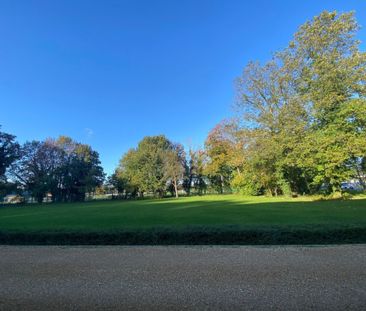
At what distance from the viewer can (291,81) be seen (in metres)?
23.1

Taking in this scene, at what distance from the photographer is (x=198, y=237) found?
7484mm

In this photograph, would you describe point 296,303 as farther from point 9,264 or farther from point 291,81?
point 291,81

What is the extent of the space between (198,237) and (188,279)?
302cm

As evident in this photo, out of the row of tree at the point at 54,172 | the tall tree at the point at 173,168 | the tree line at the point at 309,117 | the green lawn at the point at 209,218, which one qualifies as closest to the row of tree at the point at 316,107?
the tree line at the point at 309,117

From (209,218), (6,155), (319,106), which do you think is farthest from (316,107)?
(6,155)

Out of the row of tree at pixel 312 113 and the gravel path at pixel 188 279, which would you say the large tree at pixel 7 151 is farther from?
the gravel path at pixel 188 279

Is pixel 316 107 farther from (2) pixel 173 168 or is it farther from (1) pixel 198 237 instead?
(2) pixel 173 168

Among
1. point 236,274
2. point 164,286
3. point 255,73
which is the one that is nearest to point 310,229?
point 236,274

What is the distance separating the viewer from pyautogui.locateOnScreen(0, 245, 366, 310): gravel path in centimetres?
360

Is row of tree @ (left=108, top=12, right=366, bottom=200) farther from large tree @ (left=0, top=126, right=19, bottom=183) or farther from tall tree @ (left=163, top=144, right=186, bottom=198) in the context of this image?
large tree @ (left=0, top=126, right=19, bottom=183)

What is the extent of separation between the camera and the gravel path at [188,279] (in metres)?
3.60

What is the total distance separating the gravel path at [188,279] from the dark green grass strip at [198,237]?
2.39 feet

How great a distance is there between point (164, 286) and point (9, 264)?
3.98 meters

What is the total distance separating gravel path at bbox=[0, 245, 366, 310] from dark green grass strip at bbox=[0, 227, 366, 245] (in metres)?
0.73
